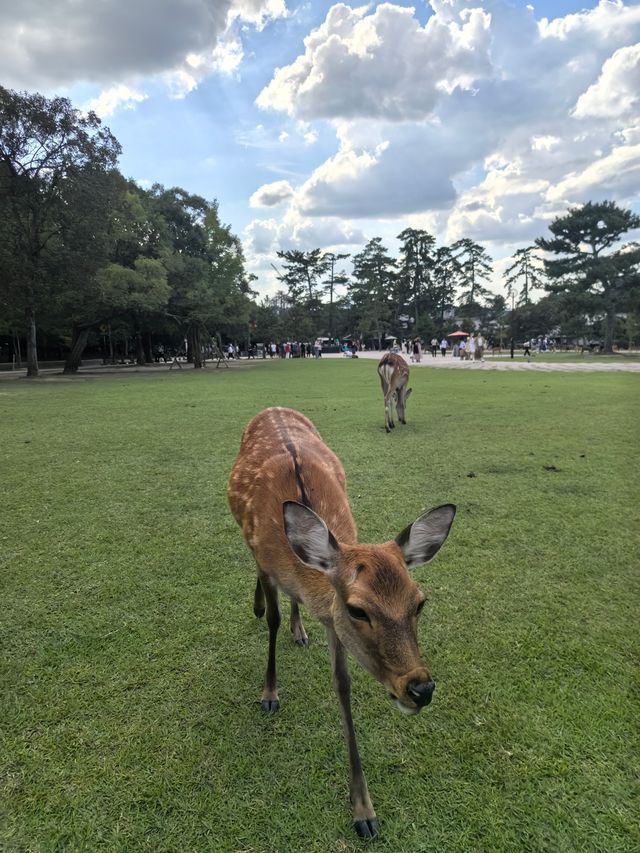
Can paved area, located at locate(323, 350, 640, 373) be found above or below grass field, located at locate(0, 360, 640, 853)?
above

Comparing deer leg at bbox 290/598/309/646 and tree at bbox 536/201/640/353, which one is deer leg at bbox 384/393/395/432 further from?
tree at bbox 536/201/640/353

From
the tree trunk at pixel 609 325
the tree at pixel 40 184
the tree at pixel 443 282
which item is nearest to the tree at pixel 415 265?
the tree at pixel 443 282

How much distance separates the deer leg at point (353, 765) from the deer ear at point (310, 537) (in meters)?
0.36

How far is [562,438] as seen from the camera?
802 cm

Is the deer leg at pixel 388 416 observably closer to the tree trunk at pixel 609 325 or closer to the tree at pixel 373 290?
the tree trunk at pixel 609 325

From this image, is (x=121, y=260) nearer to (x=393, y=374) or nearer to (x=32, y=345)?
(x=32, y=345)

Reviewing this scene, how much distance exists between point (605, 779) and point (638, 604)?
4.88ft

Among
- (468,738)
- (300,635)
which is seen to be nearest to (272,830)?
(468,738)

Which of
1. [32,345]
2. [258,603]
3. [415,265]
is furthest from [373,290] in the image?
[258,603]

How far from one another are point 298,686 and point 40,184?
2565cm

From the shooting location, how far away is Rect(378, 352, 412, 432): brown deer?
922 centimetres

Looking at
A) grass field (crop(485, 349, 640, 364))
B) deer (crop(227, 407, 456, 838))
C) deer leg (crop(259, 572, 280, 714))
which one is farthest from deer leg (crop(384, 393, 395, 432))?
grass field (crop(485, 349, 640, 364))

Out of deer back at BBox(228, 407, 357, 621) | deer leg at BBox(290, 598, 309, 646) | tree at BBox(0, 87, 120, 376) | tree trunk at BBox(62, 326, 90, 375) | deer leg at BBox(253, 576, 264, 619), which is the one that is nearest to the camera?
deer back at BBox(228, 407, 357, 621)

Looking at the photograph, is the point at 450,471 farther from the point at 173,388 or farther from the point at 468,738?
the point at 173,388
